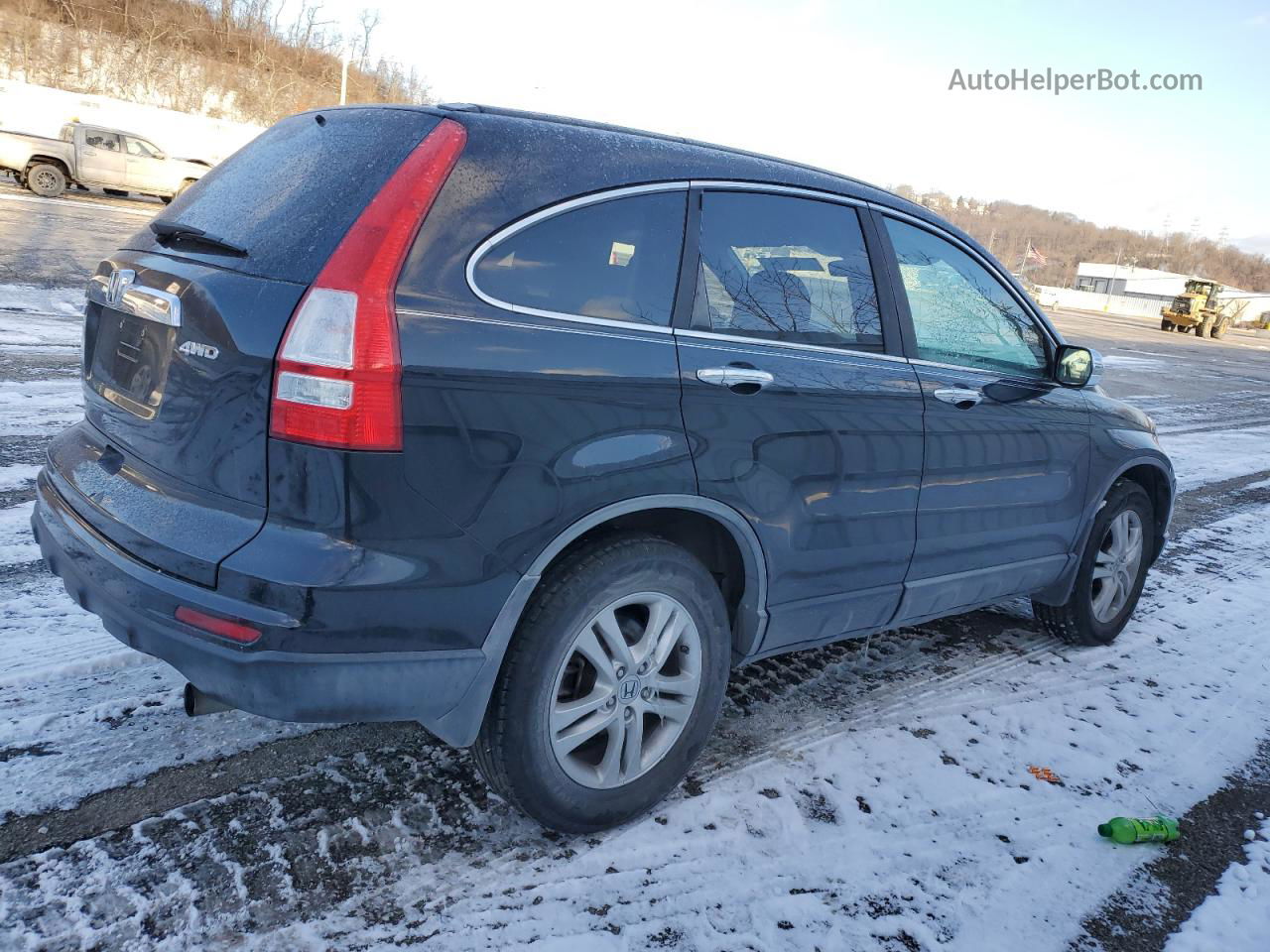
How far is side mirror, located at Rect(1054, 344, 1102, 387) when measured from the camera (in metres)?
4.00

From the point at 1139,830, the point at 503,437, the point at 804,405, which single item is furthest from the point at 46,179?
the point at 1139,830

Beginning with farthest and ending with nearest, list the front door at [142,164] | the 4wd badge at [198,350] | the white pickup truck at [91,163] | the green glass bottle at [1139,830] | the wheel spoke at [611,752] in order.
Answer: the front door at [142,164]
the white pickup truck at [91,163]
the green glass bottle at [1139,830]
the wheel spoke at [611,752]
the 4wd badge at [198,350]

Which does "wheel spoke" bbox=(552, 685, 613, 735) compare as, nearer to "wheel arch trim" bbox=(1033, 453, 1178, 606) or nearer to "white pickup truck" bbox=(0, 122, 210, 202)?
"wheel arch trim" bbox=(1033, 453, 1178, 606)

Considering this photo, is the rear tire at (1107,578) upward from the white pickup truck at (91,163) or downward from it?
downward

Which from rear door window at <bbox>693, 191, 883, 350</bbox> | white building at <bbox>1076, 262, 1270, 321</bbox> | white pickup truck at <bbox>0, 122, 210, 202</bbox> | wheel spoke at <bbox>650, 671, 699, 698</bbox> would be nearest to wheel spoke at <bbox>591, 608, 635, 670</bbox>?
wheel spoke at <bbox>650, 671, 699, 698</bbox>

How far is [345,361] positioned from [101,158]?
26624mm

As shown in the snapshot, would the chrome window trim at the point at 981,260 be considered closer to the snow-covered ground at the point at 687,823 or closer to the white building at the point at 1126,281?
the snow-covered ground at the point at 687,823

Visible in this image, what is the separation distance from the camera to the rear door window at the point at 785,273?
277 centimetres

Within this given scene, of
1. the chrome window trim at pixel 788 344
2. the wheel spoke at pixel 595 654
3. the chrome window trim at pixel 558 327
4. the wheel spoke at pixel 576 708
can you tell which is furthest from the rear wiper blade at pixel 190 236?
the wheel spoke at pixel 576 708

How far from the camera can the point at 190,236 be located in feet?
8.18

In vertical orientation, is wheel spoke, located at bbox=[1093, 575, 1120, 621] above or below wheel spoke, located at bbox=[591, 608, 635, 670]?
below

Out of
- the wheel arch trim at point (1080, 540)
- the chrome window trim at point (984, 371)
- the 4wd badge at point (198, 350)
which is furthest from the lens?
the wheel arch trim at point (1080, 540)

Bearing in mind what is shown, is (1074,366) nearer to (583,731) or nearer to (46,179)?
(583,731)

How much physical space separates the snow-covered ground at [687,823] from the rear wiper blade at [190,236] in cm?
142
